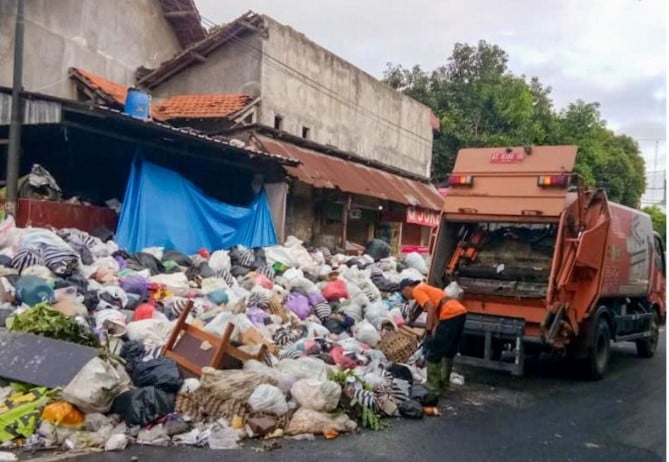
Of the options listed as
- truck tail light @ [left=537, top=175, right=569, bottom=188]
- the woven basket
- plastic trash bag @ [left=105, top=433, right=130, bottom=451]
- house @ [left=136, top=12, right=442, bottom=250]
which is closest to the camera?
plastic trash bag @ [left=105, top=433, right=130, bottom=451]

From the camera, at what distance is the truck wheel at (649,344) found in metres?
10.3

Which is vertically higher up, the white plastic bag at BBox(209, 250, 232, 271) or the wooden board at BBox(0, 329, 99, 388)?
the white plastic bag at BBox(209, 250, 232, 271)

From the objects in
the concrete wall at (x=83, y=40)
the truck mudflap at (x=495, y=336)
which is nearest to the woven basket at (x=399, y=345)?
the truck mudflap at (x=495, y=336)

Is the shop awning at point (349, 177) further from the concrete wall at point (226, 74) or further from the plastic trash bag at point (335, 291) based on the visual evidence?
the plastic trash bag at point (335, 291)

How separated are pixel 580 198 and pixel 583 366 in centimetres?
209

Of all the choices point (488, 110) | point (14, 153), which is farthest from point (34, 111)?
point (488, 110)

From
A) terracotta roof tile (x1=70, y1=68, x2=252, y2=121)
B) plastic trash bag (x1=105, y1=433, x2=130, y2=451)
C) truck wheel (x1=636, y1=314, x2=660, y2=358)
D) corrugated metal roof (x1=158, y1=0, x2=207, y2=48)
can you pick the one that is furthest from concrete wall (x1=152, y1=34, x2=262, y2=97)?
plastic trash bag (x1=105, y1=433, x2=130, y2=451)

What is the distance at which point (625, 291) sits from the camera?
29.5ft

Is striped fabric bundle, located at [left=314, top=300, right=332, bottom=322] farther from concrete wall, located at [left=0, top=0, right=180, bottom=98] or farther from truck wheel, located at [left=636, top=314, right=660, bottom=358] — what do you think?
concrete wall, located at [left=0, top=0, right=180, bottom=98]

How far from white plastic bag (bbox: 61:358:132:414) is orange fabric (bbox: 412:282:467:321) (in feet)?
10.5

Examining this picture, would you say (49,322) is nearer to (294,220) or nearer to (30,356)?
(30,356)

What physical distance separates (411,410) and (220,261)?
497cm

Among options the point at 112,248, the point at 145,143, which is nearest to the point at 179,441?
the point at 112,248

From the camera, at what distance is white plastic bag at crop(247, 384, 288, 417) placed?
17.9 ft
